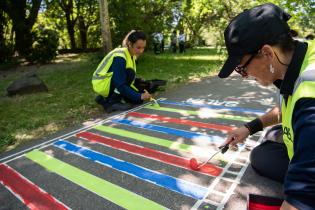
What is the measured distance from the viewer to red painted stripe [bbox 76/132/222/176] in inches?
131

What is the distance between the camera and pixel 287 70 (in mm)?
1589

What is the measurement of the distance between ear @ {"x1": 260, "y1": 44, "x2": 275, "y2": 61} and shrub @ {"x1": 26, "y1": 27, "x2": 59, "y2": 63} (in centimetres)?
1300

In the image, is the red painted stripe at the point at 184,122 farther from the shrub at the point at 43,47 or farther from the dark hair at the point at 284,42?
the shrub at the point at 43,47

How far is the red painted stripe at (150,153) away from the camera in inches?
131

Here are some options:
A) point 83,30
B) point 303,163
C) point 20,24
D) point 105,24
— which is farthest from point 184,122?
point 83,30

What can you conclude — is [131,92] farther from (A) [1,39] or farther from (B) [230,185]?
(A) [1,39]

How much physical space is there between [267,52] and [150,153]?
2.54 m

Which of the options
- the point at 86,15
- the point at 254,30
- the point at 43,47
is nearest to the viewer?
the point at 254,30

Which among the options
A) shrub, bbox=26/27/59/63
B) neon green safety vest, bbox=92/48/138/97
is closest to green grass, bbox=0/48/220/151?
neon green safety vest, bbox=92/48/138/97

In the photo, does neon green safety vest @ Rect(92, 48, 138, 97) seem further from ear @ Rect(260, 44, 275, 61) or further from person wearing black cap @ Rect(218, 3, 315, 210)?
ear @ Rect(260, 44, 275, 61)

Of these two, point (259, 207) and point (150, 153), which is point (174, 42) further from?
point (259, 207)

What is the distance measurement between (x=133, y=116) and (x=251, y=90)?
300 centimetres

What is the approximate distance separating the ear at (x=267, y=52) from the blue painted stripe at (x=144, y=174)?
1.64 meters

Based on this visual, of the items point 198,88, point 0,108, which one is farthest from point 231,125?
point 0,108
